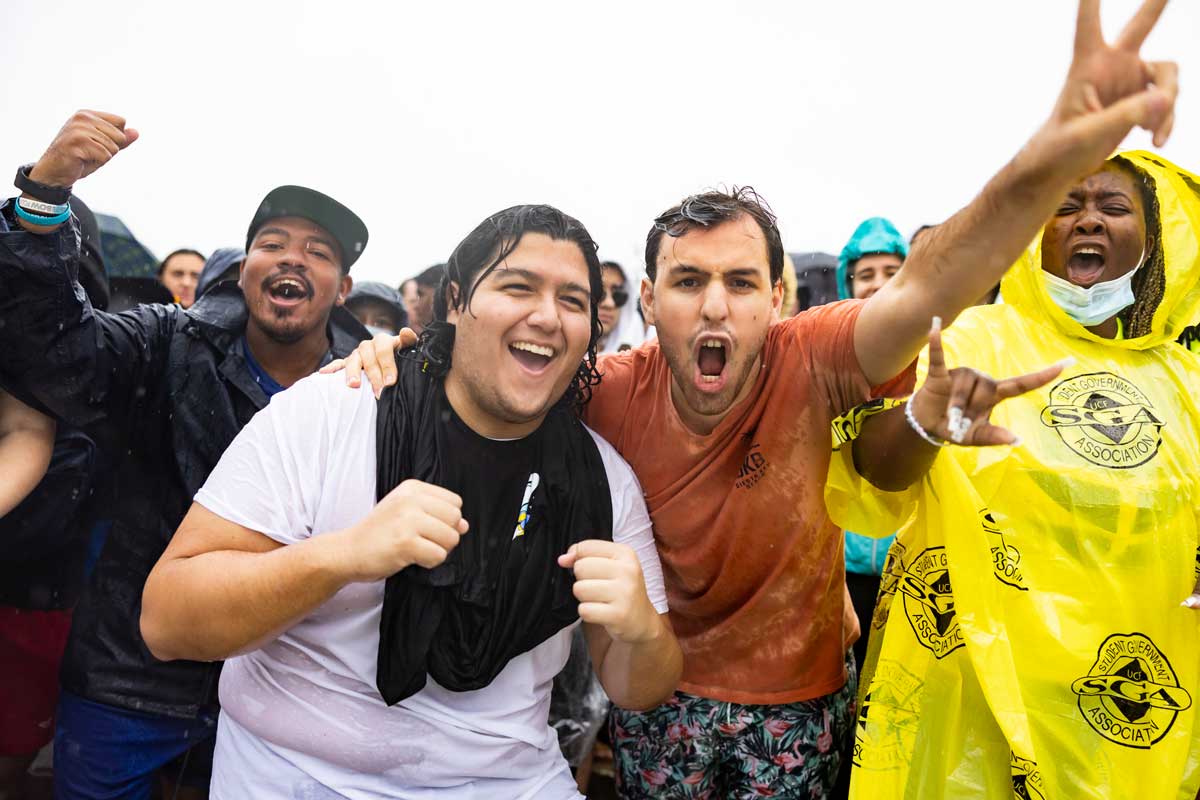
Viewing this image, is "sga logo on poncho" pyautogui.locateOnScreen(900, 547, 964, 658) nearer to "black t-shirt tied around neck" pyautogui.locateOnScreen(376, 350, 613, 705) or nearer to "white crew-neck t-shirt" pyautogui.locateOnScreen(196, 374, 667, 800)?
"black t-shirt tied around neck" pyautogui.locateOnScreen(376, 350, 613, 705)

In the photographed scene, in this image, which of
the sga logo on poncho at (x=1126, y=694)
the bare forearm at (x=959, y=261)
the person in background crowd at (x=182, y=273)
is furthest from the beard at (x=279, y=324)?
the person in background crowd at (x=182, y=273)

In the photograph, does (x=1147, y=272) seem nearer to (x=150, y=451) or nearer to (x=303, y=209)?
(x=303, y=209)

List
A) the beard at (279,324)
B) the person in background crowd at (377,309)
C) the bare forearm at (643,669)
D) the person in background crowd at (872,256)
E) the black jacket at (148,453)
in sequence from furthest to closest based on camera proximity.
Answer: the person in background crowd at (377,309)
the person in background crowd at (872,256)
the beard at (279,324)
the black jacket at (148,453)
the bare forearm at (643,669)

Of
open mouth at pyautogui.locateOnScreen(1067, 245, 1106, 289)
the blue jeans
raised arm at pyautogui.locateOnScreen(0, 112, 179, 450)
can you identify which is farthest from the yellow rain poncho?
raised arm at pyautogui.locateOnScreen(0, 112, 179, 450)

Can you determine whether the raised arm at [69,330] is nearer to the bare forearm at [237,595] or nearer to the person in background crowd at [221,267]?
the person in background crowd at [221,267]

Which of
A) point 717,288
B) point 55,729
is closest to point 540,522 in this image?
point 717,288

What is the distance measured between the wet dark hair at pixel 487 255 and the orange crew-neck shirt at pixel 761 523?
488 millimetres

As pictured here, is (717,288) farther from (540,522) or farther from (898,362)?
(540,522)

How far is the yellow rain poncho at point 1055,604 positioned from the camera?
196cm

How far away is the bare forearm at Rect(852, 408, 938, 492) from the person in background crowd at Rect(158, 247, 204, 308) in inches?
177

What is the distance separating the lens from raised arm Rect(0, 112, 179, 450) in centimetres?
207

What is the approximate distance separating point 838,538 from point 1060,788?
0.81 meters

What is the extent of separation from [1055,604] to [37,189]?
9.32ft

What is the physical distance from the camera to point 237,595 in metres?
1.63
